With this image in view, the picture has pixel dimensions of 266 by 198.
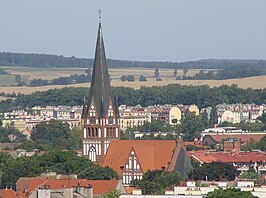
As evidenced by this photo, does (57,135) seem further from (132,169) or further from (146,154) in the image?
(132,169)

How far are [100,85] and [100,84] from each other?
9 cm

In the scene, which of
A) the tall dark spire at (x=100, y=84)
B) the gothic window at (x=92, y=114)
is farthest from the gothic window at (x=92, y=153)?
the tall dark spire at (x=100, y=84)

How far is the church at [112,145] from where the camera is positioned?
9900 centimetres

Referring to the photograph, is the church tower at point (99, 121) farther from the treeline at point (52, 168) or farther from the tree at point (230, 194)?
the tree at point (230, 194)

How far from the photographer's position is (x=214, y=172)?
91.1 m

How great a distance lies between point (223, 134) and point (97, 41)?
138 ft

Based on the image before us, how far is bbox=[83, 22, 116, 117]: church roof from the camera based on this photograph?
347 feet

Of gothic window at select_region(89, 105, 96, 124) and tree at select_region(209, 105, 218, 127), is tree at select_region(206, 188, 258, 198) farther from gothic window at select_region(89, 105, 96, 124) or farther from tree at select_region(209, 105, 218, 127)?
tree at select_region(209, 105, 218, 127)

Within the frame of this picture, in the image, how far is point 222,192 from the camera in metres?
64.6

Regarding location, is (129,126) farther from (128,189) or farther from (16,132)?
(128,189)

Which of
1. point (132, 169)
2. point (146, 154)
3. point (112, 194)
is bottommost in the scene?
point (132, 169)

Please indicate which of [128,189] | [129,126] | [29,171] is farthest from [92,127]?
[129,126]


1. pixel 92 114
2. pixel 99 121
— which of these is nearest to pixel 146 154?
pixel 99 121

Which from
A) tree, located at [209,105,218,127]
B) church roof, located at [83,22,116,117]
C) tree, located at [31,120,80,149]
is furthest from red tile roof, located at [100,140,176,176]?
tree, located at [209,105,218,127]
